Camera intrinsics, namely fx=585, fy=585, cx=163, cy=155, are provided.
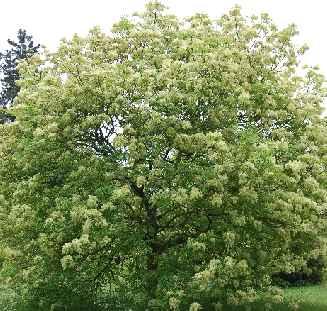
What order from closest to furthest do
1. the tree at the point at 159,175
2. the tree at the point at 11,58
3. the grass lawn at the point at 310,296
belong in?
the tree at the point at 159,175 < the grass lawn at the point at 310,296 < the tree at the point at 11,58

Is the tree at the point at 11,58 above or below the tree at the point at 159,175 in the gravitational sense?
above

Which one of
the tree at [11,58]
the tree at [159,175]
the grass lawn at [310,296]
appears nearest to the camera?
the tree at [159,175]

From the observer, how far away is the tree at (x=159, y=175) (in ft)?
65.8

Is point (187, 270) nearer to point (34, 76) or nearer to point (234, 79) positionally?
point (234, 79)

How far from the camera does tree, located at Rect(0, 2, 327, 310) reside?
20047 millimetres

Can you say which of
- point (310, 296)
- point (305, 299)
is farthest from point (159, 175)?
point (310, 296)

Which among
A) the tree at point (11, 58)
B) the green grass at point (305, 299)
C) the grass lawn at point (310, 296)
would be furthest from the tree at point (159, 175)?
the tree at point (11, 58)

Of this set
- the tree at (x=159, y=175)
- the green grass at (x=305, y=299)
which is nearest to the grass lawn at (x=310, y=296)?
the green grass at (x=305, y=299)

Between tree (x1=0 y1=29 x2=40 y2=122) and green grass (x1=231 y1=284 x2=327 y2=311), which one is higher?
tree (x1=0 y1=29 x2=40 y2=122)

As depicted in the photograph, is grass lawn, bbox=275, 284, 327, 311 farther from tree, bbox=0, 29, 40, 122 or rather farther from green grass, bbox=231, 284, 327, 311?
tree, bbox=0, 29, 40, 122

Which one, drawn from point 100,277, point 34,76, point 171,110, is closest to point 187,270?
point 100,277

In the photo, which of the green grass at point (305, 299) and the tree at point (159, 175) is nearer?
the tree at point (159, 175)

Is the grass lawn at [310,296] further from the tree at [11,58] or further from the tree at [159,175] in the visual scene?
the tree at [11,58]

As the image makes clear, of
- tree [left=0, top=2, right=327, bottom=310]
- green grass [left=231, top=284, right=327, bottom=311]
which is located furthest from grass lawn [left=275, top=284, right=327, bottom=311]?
tree [left=0, top=2, right=327, bottom=310]
